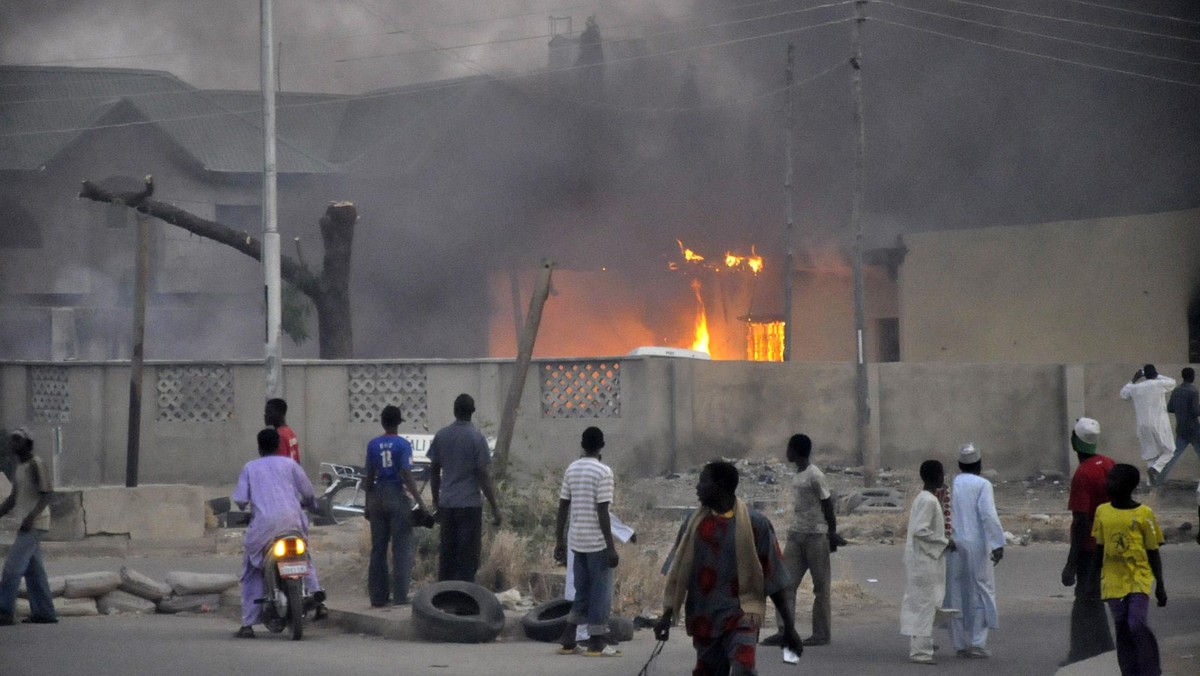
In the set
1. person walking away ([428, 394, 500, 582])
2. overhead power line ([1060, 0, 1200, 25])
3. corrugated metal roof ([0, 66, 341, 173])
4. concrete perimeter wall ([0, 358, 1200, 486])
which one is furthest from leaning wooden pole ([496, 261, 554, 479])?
overhead power line ([1060, 0, 1200, 25])

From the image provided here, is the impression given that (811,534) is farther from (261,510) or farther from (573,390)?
(573,390)

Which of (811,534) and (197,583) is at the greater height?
(811,534)

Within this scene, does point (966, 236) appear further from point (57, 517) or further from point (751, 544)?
point (751, 544)

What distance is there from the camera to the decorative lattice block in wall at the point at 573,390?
69.1 ft

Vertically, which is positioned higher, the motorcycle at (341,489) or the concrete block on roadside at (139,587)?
the motorcycle at (341,489)

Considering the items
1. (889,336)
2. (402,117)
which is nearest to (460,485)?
(889,336)

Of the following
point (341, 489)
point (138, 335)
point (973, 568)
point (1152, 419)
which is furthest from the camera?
point (341, 489)

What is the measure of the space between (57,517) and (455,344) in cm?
2226

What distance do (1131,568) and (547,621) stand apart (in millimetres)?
3874

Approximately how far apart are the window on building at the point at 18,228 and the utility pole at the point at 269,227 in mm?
21613

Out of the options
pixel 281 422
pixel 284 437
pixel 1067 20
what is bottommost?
pixel 284 437

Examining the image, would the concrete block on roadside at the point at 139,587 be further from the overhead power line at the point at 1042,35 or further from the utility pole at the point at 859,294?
the overhead power line at the point at 1042,35

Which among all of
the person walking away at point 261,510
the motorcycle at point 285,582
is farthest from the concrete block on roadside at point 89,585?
the motorcycle at point 285,582

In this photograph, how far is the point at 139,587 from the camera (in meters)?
10.7
